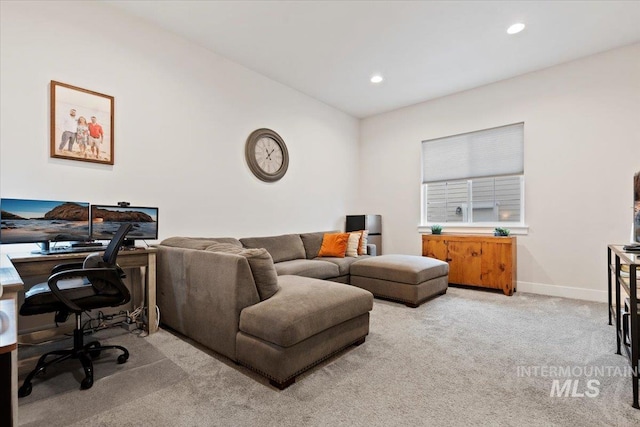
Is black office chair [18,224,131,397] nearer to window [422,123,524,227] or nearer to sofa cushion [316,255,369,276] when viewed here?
sofa cushion [316,255,369,276]

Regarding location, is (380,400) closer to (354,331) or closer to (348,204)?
(354,331)

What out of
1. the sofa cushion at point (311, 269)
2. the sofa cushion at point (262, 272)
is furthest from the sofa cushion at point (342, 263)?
the sofa cushion at point (262, 272)

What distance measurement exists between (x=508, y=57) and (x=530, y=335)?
3.15 metres

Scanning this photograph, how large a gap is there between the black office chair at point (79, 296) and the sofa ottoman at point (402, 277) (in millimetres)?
2547

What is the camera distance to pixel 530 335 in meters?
2.55

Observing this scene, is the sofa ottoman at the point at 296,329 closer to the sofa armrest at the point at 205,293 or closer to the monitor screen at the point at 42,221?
the sofa armrest at the point at 205,293

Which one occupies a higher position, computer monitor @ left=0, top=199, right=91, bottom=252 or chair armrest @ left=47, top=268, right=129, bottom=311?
computer monitor @ left=0, top=199, right=91, bottom=252

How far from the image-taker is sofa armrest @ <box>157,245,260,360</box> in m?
2.00

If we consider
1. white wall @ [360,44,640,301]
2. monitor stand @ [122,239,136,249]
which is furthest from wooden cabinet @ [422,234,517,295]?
monitor stand @ [122,239,136,249]

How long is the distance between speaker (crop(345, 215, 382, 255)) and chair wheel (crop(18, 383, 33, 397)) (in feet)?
13.8

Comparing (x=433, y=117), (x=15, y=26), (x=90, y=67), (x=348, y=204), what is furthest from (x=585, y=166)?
(x=15, y=26)

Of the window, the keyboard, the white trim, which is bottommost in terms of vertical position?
the keyboard

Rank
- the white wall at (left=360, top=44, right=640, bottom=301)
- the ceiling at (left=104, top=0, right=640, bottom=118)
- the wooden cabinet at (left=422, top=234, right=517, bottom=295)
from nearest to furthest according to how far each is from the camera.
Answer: the ceiling at (left=104, top=0, right=640, bottom=118) → the white wall at (left=360, top=44, right=640, bottom=301) → the wooden cabinet at (left=422, top=234, right=517, bottom=295)

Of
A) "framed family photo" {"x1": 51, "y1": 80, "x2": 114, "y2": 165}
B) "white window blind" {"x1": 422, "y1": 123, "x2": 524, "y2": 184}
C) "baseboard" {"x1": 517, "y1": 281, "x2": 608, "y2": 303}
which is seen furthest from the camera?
"white window blind" {"x1": 422, "y1": 123, "x2": 524, "y2": 184}
